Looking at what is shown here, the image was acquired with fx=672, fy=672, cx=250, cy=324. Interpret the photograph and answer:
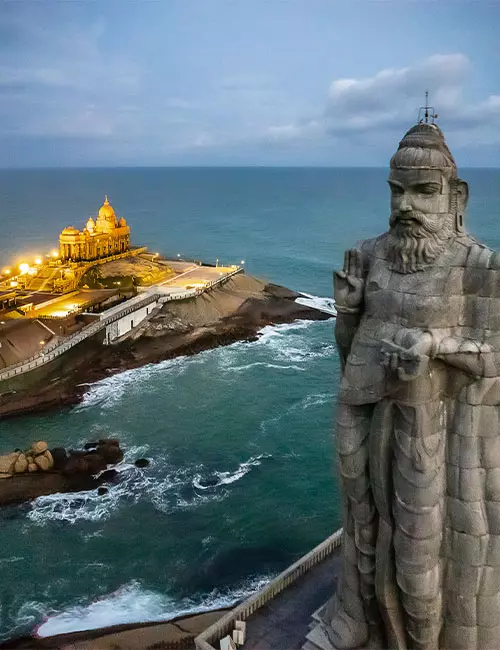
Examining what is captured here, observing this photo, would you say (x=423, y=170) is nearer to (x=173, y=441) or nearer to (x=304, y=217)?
(x=173, y=441)

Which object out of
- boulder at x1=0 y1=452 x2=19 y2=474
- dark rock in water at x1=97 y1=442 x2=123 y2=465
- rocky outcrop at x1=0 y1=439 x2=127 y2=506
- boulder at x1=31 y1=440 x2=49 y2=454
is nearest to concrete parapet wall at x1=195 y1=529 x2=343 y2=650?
rocky outcrop at x1=0 y1=439 x2=127 y2=506

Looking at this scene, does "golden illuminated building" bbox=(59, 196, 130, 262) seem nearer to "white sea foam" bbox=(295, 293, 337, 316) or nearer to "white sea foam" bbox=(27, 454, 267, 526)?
"white sea foam" bbox=(295, 293, 337, 316)

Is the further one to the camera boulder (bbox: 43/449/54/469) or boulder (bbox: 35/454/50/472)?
boulder (bbox: 43/449/54/469)

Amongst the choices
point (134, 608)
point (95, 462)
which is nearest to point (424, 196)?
point (134, 608)

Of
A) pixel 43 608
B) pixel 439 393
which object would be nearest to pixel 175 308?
pixel 43 608

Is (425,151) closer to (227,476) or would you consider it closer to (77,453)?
(227,476)
